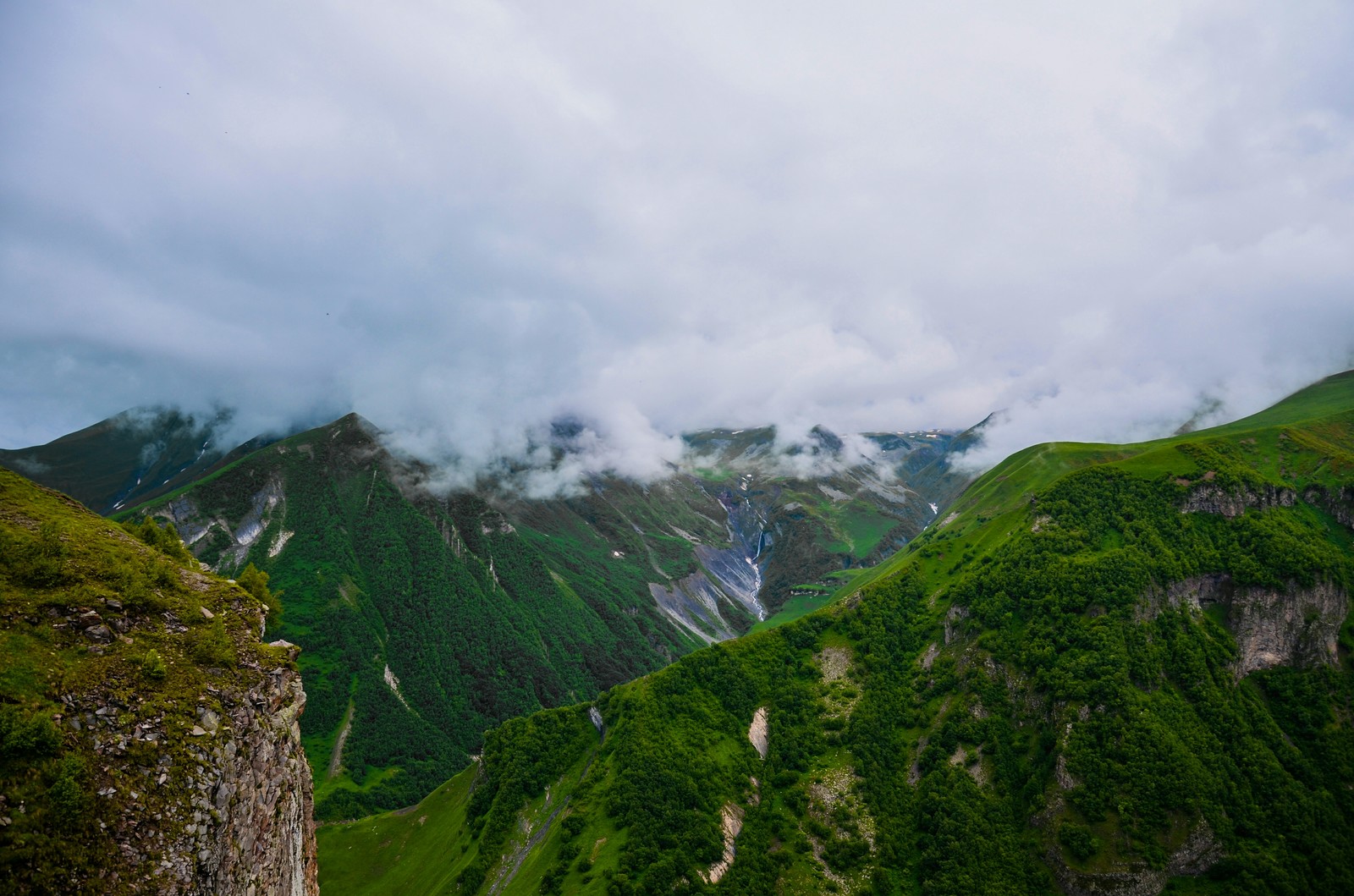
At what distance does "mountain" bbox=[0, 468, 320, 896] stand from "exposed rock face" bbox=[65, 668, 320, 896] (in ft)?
0.26

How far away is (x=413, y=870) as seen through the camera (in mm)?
122500

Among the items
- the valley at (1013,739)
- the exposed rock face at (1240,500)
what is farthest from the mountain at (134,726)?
the exposed rock face at (1240,500)

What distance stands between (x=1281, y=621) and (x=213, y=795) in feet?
595

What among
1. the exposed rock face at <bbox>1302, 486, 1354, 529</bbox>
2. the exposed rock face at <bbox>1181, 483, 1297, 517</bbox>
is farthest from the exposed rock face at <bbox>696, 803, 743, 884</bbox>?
the exposed rock face at <bbox>1302, 486, 1354, 529</bbox>

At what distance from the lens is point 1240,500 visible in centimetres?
14175

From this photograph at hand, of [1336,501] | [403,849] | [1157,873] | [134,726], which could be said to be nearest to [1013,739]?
[1157,873]

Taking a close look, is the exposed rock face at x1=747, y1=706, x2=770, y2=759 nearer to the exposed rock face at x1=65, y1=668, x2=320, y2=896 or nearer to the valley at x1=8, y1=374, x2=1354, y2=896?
the valley at x1=8, y1=374, x2=1354, y2=896

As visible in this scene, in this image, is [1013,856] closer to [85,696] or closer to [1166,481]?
[1166,481]

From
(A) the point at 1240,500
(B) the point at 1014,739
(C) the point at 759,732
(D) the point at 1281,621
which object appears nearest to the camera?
(B) the point at 1014,739

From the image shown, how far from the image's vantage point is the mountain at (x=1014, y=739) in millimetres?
93938

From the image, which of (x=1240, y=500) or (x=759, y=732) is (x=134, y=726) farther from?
(x=1240, y=500)

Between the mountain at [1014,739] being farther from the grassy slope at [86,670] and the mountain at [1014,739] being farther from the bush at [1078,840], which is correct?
the grassy slope at [86,670]

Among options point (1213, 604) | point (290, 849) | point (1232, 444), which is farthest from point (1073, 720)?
point (290, 849)

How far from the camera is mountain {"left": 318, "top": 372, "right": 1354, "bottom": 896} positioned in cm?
9394
